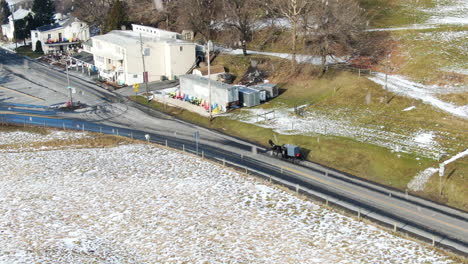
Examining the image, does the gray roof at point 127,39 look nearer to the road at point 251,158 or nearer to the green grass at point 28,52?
the road at point 251,158

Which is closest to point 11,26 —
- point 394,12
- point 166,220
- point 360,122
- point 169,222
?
point 394,12

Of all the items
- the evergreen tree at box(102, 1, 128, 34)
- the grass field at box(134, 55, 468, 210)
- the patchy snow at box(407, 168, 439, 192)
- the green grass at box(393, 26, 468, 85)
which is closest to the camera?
the patchy snow at box(407, 168, 439, 192)

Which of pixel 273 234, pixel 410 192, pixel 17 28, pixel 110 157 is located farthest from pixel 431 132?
pixel 17 28

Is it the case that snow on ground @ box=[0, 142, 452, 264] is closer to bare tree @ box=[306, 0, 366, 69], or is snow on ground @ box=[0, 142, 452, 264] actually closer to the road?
the road

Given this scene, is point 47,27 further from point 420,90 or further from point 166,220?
point 166,220

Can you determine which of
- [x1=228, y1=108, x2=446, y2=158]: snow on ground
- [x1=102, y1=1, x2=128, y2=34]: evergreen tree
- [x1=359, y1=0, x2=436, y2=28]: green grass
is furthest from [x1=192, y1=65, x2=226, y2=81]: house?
[x1=102, y1=1, x2=128, y2=34]: evergreen tree

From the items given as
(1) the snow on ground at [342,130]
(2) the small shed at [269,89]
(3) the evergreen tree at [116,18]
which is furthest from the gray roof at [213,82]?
(3) the evergreen tree at [116,18]

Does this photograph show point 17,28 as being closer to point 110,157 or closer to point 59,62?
point 59,62
